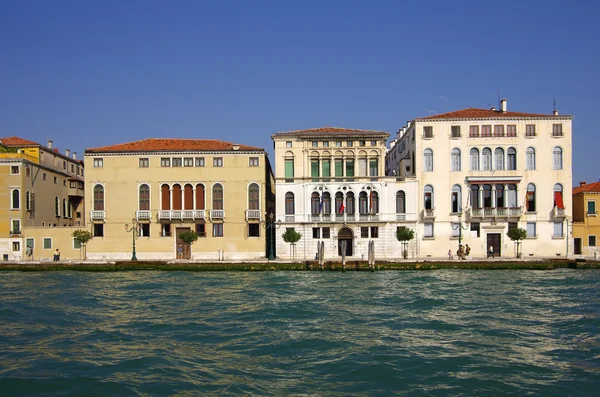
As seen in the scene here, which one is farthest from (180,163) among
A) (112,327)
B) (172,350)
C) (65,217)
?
(172,350)

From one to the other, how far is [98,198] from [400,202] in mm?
20368

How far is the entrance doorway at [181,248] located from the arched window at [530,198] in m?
22.8

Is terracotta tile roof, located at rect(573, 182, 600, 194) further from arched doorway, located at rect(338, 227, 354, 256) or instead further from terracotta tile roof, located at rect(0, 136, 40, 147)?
terracotta tile roof, located at rect(0, 136, 40, 147)

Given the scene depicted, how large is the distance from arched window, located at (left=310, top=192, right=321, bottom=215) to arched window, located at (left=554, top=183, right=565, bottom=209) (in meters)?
15.7

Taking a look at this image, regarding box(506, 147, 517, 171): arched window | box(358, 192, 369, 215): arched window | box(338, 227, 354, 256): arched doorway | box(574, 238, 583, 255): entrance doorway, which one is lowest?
box(574, 238, 583, 255): entrance doorway

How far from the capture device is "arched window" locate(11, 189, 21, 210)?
37.4 m

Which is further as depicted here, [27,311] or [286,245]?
[286,245]

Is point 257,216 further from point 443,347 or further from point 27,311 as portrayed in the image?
point 443,347

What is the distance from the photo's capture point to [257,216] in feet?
124

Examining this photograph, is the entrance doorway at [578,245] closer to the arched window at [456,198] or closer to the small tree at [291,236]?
the arched window at [456,198]

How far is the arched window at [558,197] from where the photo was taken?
37.5 metres

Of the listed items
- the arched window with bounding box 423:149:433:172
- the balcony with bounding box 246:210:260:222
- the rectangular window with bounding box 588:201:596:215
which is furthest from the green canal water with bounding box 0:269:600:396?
the rectangular window with bounding box 588:201:596:215

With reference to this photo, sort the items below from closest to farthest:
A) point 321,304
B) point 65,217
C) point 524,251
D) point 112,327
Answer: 1. point 112,327
2. point 321,304
3. point 524,251
4. point 65,217

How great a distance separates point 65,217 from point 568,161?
120 ft
